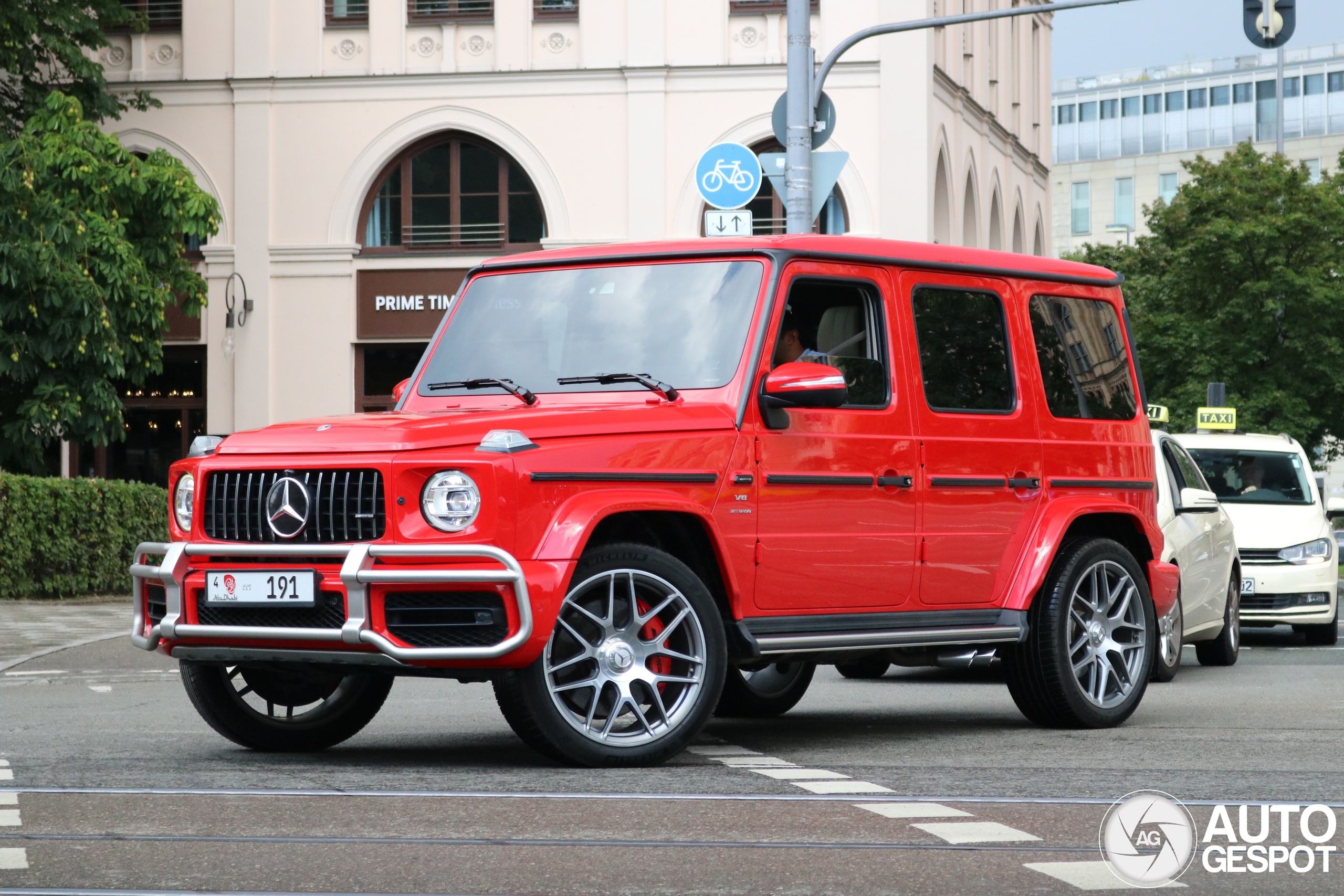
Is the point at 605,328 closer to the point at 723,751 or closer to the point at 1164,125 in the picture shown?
A: the point at 723,751

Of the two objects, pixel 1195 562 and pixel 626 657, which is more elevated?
pixel 626 657

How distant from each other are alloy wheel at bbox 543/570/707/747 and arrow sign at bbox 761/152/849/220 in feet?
35.4

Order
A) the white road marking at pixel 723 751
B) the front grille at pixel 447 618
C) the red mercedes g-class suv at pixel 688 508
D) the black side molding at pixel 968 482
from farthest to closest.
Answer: the black side molding at pixel 968 482 < the white road marking at pixel 723 751 < the red mercedes g-class suv at pixel 688 508 < the front grille at pixel 447 618

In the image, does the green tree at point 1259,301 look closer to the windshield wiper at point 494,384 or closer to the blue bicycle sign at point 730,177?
the blue bicycle sign at point 730,177

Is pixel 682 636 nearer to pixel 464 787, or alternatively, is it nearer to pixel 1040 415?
→ pixel 464 787

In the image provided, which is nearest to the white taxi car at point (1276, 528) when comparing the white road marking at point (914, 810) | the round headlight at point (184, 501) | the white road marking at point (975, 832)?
the white road marking at point (914, 810)

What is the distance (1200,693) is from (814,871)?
705cm

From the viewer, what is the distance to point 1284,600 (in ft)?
56.0

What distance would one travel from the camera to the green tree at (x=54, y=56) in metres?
28.7

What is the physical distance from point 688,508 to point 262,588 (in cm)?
156

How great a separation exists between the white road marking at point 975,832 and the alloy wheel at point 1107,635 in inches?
126

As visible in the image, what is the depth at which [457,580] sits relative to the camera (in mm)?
7027

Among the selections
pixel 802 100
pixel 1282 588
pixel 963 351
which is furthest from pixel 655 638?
pixel 802 100

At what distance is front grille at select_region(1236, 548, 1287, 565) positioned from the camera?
1714cm
